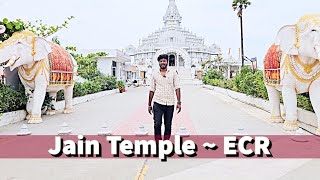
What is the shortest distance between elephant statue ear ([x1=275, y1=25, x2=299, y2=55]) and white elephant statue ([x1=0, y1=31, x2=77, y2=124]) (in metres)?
6.06

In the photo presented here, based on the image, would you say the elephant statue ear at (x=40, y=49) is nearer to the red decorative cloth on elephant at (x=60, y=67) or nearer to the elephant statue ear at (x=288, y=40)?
the red decorative cloth on elephant at (x=60, y=67)

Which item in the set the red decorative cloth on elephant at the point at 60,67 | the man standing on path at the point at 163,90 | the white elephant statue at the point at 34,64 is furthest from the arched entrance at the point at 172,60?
the man standing on path at the point at 163,90

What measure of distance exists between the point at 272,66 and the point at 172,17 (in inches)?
2367

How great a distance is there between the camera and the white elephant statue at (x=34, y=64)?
9336 mm

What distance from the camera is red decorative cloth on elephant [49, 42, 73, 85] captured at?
1072cm

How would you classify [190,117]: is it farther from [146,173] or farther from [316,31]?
[146,173]

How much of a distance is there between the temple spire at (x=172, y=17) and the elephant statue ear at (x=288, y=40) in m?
59.1

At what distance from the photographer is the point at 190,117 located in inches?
441

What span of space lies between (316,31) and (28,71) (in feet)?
24.2

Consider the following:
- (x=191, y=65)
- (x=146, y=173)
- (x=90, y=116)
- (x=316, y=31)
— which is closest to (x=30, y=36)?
(x=90, y=116)

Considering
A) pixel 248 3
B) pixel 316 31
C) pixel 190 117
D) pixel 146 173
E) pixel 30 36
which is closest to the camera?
pixel 146 173

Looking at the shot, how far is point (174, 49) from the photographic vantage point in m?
57.8

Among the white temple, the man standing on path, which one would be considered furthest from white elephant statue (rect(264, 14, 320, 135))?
the white temple

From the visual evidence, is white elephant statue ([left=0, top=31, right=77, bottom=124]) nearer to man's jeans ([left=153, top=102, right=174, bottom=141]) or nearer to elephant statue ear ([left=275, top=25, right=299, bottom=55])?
man's jeans ([left=153, top=102, right=174, bottom=141])
